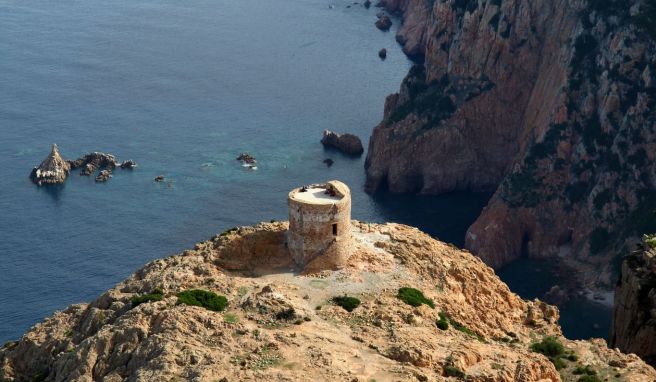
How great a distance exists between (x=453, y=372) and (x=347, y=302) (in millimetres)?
12911

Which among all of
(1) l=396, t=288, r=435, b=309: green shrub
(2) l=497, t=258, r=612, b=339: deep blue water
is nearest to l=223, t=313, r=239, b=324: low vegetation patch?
(1) l=396, t=288, r=435, b=309: green shrub


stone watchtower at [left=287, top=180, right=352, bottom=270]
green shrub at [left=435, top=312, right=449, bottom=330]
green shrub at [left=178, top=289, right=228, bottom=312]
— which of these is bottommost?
green shrub at [left=435, top=312, right=449, bottom=330]

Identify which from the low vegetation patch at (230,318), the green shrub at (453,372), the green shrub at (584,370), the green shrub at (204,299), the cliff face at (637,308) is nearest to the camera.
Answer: the green shrub at (453,372)

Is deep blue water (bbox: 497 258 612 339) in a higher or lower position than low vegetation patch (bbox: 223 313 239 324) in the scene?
lower

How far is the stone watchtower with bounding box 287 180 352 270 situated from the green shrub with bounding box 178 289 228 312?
9839 millimetres

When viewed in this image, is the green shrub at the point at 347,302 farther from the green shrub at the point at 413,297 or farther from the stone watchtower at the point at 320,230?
the stone watchtower at the point at 320,230

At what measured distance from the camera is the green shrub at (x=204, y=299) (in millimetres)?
92312

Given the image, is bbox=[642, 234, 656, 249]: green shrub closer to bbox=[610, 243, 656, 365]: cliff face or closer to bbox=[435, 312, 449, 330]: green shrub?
bbox=[610, 243, 656, 365]: cliff face

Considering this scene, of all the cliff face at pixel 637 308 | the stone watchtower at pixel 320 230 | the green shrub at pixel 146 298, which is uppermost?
the stone watchtower at pixel 320 230

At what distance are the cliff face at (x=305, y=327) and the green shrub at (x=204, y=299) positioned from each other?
0.70 meters

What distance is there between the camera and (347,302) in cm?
9512

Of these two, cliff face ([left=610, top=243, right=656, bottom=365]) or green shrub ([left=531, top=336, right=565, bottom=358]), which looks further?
cliff face ([left=610, top=243, right=656, bottom=365])

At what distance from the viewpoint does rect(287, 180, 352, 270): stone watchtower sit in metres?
99.8

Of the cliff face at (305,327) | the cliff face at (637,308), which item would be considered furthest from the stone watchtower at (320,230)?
the cliff face at (637,308)
